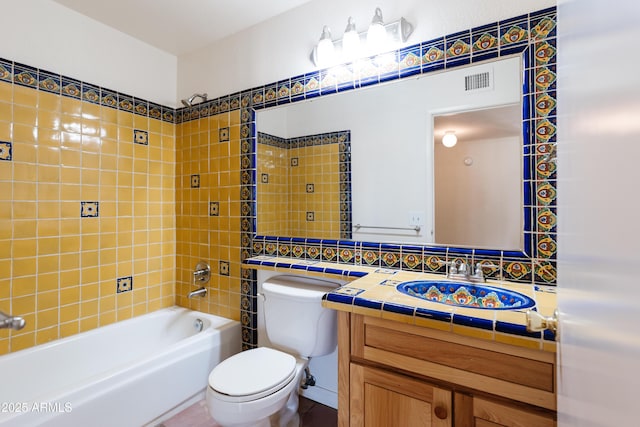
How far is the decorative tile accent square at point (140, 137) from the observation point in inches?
84.7

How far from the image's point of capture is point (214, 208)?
218cm

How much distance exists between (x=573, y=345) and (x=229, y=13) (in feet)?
7.39

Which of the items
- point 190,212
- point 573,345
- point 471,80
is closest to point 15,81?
point 190,212

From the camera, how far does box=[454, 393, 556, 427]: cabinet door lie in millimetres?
846

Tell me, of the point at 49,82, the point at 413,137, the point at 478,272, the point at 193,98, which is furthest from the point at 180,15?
the point at 478,272

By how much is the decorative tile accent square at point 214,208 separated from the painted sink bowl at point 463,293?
1418mm

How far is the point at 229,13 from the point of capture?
6.21 ft

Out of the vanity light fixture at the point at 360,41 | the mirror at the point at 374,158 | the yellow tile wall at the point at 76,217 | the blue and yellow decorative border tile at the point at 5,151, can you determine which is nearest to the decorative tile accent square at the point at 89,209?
A: the yellow tile wall at the point at 76,217

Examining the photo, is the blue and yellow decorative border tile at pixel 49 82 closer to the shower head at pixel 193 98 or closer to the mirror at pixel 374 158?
the shower head at pixel 193 98

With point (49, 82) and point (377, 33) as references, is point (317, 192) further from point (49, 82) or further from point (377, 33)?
point (49, 82)

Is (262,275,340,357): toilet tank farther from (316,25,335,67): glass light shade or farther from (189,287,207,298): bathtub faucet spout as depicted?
(316,25,335,67): glass light shade

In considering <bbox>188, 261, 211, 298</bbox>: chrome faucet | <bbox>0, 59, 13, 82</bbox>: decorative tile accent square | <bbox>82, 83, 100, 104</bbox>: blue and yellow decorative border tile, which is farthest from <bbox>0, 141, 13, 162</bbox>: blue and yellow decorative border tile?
<bbox>188, 261, 211, 298</bbox>: chrome faucet

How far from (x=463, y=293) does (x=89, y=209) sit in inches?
85.8

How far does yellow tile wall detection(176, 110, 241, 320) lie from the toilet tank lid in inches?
18.7
